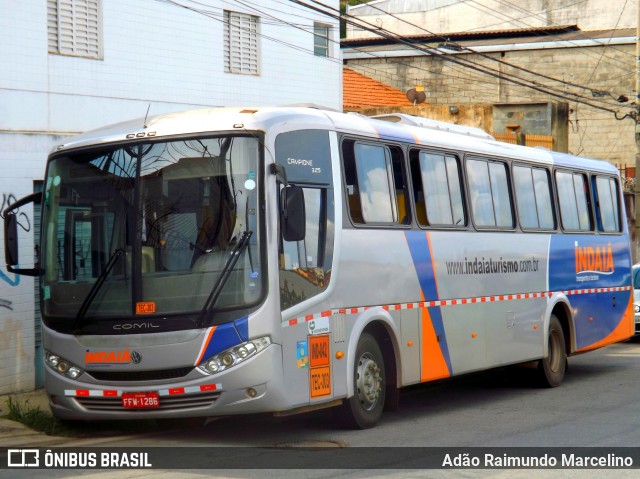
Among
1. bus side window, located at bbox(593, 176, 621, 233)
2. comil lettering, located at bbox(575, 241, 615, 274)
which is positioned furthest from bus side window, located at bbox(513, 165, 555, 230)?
bus side window, located at bbox(593, 176, 621, 233)

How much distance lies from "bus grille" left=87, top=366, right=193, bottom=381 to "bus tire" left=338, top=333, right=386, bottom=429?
1886mm

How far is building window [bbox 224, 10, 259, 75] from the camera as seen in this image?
1808 cm

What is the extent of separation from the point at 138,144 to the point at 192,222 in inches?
38.6

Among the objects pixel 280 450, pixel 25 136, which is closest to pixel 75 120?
pixel 25 136

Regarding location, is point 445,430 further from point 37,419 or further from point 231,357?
point 37,419

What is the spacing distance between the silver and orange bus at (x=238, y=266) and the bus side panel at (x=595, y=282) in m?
3.99

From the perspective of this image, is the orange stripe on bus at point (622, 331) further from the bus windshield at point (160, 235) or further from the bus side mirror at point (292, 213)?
the bus windshield at point (160, 235)

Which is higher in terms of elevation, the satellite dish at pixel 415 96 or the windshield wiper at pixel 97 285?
the satellite dish at pixel 415 96

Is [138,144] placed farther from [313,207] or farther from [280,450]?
[280,450]

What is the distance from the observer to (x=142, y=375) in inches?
390

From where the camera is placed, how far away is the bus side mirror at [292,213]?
9.87 meters

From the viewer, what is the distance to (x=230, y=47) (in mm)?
18156

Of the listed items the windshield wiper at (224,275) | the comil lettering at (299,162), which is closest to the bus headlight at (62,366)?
the windshield wiper at (224,275)

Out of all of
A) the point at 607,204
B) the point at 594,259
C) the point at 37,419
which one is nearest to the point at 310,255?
the point at 37,419
